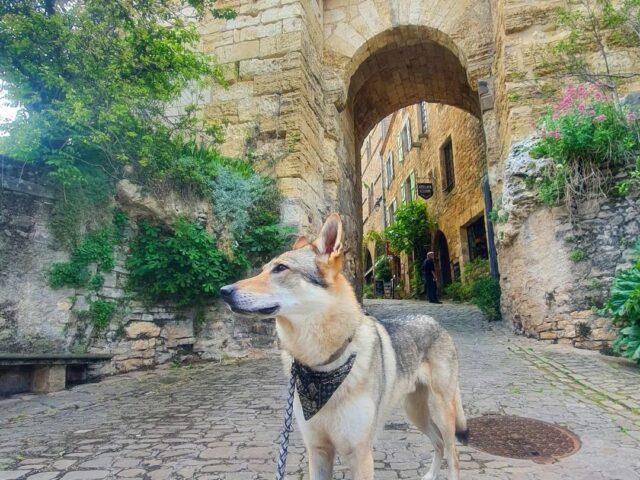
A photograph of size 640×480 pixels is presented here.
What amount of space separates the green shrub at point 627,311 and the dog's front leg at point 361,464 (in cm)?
434

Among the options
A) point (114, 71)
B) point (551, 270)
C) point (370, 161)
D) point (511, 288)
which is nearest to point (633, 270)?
point (551, 270)

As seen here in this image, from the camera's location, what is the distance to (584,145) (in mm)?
6137

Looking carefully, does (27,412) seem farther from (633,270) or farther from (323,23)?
(323,23)

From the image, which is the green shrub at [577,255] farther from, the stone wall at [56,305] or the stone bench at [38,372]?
the stone bench at [38,372]

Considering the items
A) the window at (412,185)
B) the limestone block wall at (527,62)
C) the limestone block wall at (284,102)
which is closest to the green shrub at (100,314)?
the limestone block wall at (284,102)

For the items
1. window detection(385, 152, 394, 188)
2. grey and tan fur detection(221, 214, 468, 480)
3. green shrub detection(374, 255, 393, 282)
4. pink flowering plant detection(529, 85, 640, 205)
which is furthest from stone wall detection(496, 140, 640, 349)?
window detection(385, 152, 394, 188)

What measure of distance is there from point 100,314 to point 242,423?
9.64ft

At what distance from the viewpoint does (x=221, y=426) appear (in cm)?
338

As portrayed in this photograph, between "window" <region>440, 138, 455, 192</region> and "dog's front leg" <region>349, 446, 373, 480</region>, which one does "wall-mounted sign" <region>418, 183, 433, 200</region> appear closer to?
"window" <region>440, 138, 455, 192</region>

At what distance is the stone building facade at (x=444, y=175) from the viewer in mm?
13785

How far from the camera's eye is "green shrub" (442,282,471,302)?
45.1 feet

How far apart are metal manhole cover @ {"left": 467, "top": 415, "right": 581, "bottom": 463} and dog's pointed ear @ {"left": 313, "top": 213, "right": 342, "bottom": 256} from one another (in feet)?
6.16

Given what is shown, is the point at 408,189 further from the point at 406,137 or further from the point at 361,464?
the point at 361,464

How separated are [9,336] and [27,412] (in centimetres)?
102
